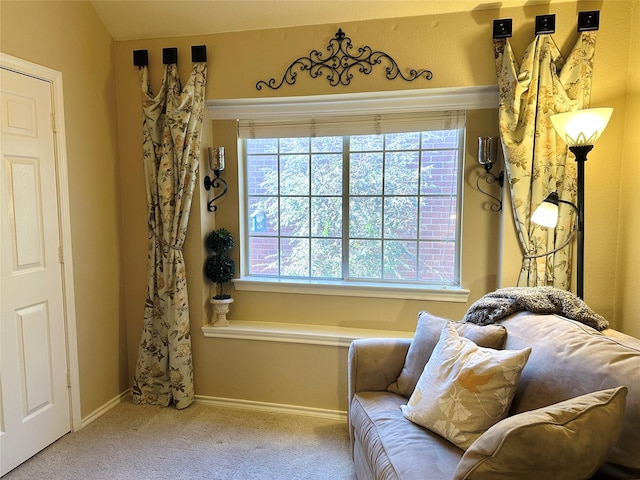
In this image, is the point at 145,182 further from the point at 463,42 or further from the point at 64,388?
the point at 463,42

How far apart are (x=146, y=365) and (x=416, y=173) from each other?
7.56 ft

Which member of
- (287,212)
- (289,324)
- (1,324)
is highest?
A: (287,212)

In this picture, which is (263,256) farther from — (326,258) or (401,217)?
(401,217)

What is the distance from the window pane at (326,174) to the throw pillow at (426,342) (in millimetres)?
1254

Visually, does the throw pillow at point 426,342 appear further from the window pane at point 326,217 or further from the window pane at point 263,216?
the window pane at point 263,216

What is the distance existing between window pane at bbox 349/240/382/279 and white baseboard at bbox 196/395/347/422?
3.07ft

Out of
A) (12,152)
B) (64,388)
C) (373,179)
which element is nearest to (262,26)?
(373,179)

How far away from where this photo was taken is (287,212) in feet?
10.1

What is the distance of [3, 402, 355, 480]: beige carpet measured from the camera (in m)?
2.21

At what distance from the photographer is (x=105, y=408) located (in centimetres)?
286

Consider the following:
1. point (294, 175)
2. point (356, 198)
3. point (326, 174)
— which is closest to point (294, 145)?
point (294, 175)

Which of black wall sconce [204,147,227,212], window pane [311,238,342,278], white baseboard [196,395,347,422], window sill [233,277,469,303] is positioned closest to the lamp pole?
window sill [233,277,469,303]

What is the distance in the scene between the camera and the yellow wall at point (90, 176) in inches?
96.7

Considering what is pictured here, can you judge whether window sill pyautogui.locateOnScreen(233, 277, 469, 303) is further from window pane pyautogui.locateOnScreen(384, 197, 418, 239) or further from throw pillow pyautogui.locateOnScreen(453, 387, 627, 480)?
throw pillow pyautogui.locateOnScreen(453, 387, 627, 480)
